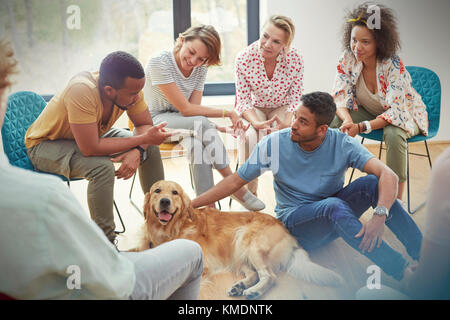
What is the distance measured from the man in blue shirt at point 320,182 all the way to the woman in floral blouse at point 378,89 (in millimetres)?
569

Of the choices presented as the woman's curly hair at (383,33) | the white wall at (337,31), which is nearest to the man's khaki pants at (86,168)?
the woman's curly hair at (383,33)

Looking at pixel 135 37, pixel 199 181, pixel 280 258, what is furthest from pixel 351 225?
pixel 135 37

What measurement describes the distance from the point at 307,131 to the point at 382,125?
84 centimetres

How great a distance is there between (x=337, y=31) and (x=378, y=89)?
1455 mm

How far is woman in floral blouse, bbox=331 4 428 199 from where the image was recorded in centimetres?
253

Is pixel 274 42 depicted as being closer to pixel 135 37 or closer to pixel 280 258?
pixel 280 258

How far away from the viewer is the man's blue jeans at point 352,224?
172cm

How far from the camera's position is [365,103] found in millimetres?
2721

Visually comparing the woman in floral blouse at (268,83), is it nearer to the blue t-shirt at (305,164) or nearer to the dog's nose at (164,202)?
the blue t-shirt at (305,164)

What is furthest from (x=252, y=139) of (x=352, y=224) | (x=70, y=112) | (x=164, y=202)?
(x=70, y=112)

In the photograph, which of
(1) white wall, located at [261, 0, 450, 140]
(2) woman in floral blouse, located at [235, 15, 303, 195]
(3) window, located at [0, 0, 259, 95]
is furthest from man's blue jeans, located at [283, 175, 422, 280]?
(3) window, located at [0, 0, 259, 95]

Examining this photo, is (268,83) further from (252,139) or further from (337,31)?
(337,31)

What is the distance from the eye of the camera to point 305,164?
2.02 meters

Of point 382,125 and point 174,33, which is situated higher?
point 174,33
